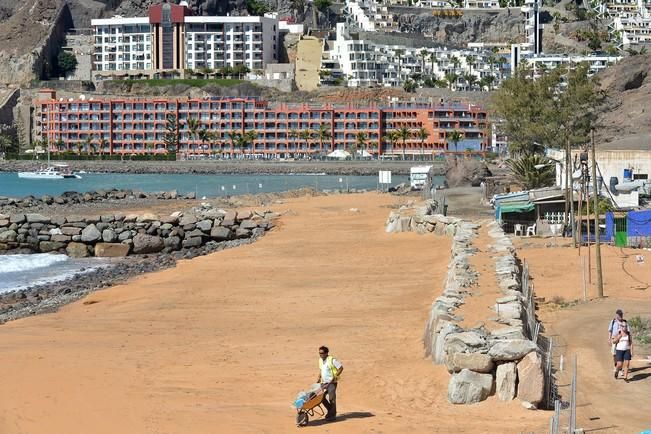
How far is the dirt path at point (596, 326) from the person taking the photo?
16902 mm

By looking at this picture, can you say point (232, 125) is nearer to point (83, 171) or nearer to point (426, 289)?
point (83, 171)

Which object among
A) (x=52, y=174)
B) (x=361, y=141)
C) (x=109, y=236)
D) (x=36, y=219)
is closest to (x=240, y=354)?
(x=109, y=236)

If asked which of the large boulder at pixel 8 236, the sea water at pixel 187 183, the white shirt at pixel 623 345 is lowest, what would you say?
the sea water at pixel 187 183

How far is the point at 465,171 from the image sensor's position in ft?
263

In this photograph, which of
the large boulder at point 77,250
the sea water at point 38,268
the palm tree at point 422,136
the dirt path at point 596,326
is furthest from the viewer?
the palm tree at point 422,136

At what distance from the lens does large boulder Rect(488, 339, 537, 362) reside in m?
16.7

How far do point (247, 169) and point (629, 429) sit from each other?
142 meters

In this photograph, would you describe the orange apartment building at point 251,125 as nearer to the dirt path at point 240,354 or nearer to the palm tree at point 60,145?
the palm tree at point 60,145

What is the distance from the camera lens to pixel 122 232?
167 feet

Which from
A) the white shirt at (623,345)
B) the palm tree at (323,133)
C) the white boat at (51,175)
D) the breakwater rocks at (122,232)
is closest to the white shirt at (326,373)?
the white shirt at (623,345)

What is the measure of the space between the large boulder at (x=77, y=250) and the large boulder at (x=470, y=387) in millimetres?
34722

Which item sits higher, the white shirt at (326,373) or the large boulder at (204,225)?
the white shirt at (326,373)

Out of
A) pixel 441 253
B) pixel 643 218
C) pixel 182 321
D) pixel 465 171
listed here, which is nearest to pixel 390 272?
pixel 441 253

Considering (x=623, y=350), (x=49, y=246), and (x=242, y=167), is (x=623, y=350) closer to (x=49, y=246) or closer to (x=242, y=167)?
(x=49, y=246)
